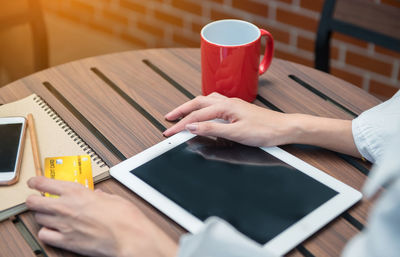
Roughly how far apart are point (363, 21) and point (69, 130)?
0.87m

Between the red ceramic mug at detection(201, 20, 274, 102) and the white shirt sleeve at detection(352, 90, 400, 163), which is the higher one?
the red ceramic mug at detection(201, 20, 274, 102)

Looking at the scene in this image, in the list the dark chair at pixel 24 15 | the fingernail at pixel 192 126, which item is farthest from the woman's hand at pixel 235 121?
the dark chair at pixel 24 15

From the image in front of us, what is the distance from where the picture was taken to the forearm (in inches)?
35.1

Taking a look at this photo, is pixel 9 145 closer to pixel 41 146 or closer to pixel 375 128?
pixel 41 146

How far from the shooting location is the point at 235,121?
0.91 meters

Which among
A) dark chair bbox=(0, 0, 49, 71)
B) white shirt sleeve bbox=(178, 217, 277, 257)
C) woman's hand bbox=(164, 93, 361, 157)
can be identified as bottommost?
dark chair bbox=(0, 0, 49, 71)

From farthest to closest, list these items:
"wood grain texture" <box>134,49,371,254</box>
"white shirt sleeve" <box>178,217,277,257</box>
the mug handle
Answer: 1. the mug handle
2. "wood grain texture" <box>134,49,371,254</box>
3. "white shirt sleeve" <box>178,217,277,257</box>

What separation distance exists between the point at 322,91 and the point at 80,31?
1738 mm

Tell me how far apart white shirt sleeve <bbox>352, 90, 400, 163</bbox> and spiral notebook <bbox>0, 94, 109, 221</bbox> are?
437mm

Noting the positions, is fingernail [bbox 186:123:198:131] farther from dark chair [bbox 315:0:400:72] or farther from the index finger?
dark chair [bbox 315:0:400:72]

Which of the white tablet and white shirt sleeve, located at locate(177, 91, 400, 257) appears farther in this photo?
the white tablet

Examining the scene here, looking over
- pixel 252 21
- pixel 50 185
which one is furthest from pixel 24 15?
pixel 50 185

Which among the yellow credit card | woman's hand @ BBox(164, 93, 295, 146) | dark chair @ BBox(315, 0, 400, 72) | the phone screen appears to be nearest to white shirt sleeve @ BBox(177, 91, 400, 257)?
woman's hand @ BBox(164, 93, 295, 146)

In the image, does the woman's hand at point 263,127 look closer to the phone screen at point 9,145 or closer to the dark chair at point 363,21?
the phone screen at point 9,145
